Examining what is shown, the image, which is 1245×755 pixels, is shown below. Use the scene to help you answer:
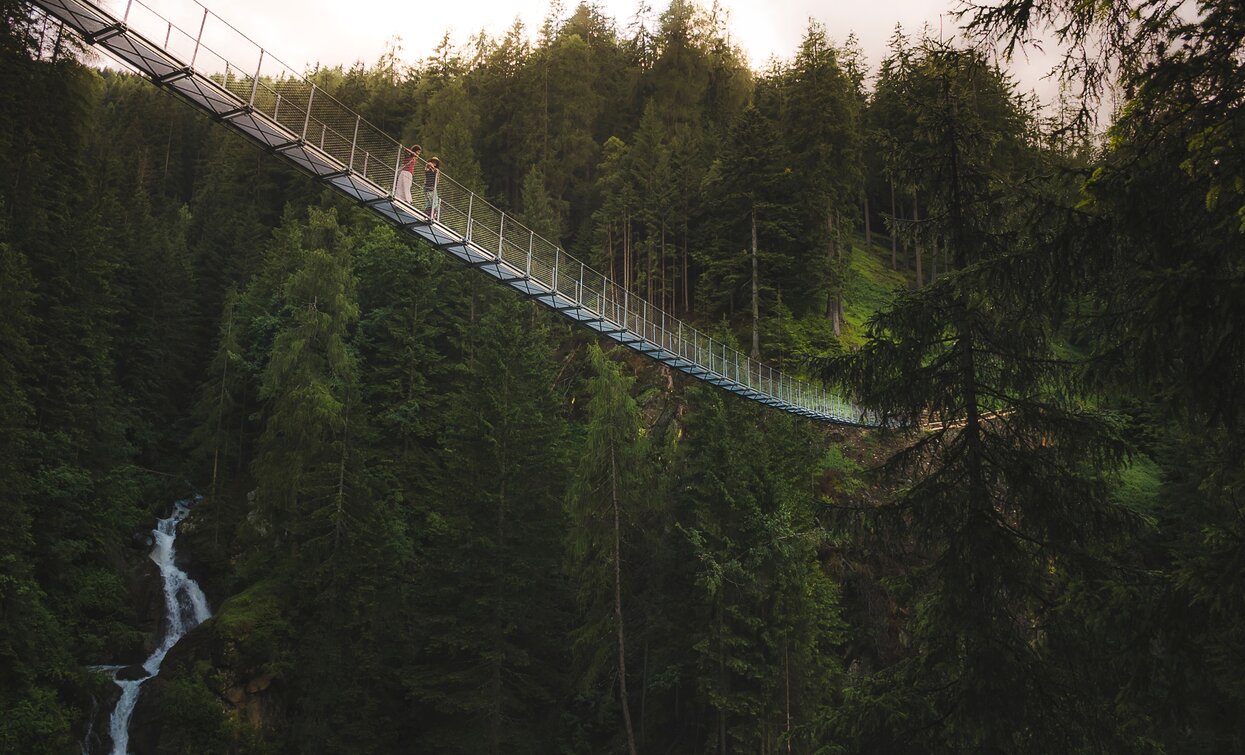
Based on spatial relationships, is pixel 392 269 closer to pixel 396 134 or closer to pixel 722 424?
pixel 722 424

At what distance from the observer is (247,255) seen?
32.8m

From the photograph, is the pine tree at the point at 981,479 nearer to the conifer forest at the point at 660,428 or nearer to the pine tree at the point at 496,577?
the conifer forest at the point at 660,428

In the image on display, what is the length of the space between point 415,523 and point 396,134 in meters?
28.8

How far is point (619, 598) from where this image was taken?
54.2 feet

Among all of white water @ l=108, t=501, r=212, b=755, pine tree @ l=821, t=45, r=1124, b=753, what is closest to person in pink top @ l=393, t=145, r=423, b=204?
pine tree @ l=821, t=45, r=1124, b=753

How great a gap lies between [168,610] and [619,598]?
488 inches

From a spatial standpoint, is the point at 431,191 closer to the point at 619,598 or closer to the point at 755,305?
the point at 619,598

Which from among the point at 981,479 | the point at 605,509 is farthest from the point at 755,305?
the point at 981,479

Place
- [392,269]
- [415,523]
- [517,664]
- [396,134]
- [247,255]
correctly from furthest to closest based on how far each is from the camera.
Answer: [396,134], [247,255], [392,269], [415,523], [517,664]

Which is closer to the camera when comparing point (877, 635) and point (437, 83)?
point (877, 635)

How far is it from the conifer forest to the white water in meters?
0.10

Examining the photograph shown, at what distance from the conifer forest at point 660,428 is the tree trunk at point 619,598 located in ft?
0.59

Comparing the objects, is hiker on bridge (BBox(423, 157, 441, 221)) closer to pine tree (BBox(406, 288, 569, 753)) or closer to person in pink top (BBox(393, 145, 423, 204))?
person in pink top (BBox(393, 145, 423, 204))

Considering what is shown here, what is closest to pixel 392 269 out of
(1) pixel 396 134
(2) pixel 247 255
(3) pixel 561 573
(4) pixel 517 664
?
(2) pixel 247 255
